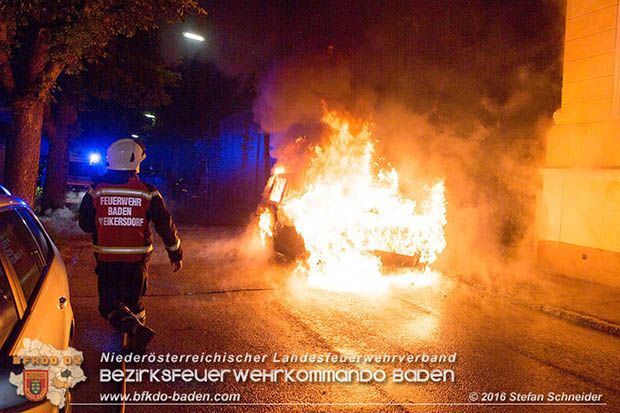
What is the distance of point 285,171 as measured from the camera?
978cm

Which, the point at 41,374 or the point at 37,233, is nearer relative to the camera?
the point at 41,374

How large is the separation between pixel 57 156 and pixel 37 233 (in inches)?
659

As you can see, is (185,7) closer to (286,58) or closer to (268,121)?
(268,121)

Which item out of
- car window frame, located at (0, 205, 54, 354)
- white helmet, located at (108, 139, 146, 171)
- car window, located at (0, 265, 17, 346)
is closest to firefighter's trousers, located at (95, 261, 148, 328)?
white helmet, located at (108, 139, 146, 171)

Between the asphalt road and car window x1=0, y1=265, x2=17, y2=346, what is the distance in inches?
69.7

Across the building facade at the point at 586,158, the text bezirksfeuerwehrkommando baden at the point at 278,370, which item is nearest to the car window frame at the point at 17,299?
the text bezirksfeuerwehrkommando baden at the point at 278,370

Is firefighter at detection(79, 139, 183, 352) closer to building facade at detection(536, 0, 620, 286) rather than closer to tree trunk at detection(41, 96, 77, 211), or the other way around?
building facade at detection(536, 0, 620, 286)

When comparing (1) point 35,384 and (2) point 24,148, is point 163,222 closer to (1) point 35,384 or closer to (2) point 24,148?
(1) point 35,384

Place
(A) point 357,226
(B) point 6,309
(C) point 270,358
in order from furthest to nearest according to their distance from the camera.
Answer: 1. (A) point 357,226
2. (C) point 270,358
3. (B) point 6,309

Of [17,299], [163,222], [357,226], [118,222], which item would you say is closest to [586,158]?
[357,226]

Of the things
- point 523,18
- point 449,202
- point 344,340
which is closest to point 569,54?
point 523,18

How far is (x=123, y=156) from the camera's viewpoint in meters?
4.29

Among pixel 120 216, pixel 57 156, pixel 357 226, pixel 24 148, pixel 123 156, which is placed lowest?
pixel 357 226

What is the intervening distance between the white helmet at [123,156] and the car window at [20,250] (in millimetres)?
1231
